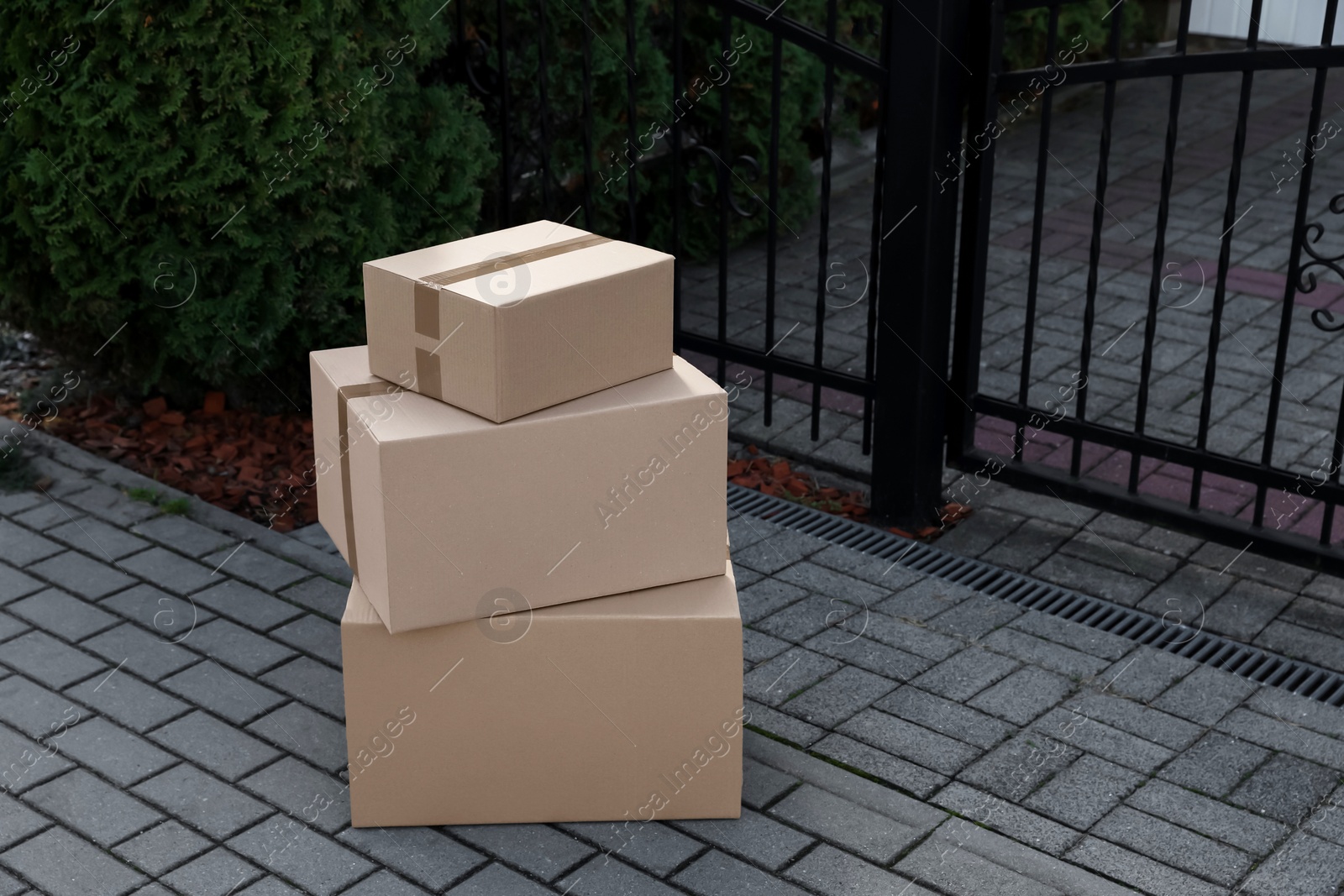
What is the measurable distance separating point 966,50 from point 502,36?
5.86 ft

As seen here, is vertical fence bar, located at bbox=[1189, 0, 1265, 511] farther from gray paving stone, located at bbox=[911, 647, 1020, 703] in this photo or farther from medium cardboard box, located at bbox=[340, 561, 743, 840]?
medium cardboard box, located at bbox=[340, 561, 743, 840]

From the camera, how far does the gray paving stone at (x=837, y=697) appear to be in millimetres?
3779

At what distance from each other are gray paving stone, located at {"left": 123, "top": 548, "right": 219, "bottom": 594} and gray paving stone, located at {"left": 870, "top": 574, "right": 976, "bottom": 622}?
6.86 feet

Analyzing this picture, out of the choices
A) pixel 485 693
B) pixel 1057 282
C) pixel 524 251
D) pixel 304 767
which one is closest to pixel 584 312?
pixel 524 251

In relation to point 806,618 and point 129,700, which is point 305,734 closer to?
point 129,700

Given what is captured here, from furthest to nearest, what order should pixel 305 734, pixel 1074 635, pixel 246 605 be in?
1. pixel 246 605
2. pixel 1074 635
3. pixel 305 734

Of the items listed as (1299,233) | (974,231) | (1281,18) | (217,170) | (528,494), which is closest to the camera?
(528,494)

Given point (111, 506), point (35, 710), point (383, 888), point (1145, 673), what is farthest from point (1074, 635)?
point (111, 506)

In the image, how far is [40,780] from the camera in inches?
138

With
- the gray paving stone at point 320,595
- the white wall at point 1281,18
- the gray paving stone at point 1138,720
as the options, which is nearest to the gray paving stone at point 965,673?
the gray paving stone at point 1138,720

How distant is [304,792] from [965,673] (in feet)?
5.90

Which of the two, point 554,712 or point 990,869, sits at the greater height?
point 554,712

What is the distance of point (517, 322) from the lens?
2969 millimetres

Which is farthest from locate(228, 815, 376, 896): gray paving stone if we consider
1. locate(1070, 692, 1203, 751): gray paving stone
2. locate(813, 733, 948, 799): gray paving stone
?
locate(1070, 692, 1203, 751): gray paving stone
